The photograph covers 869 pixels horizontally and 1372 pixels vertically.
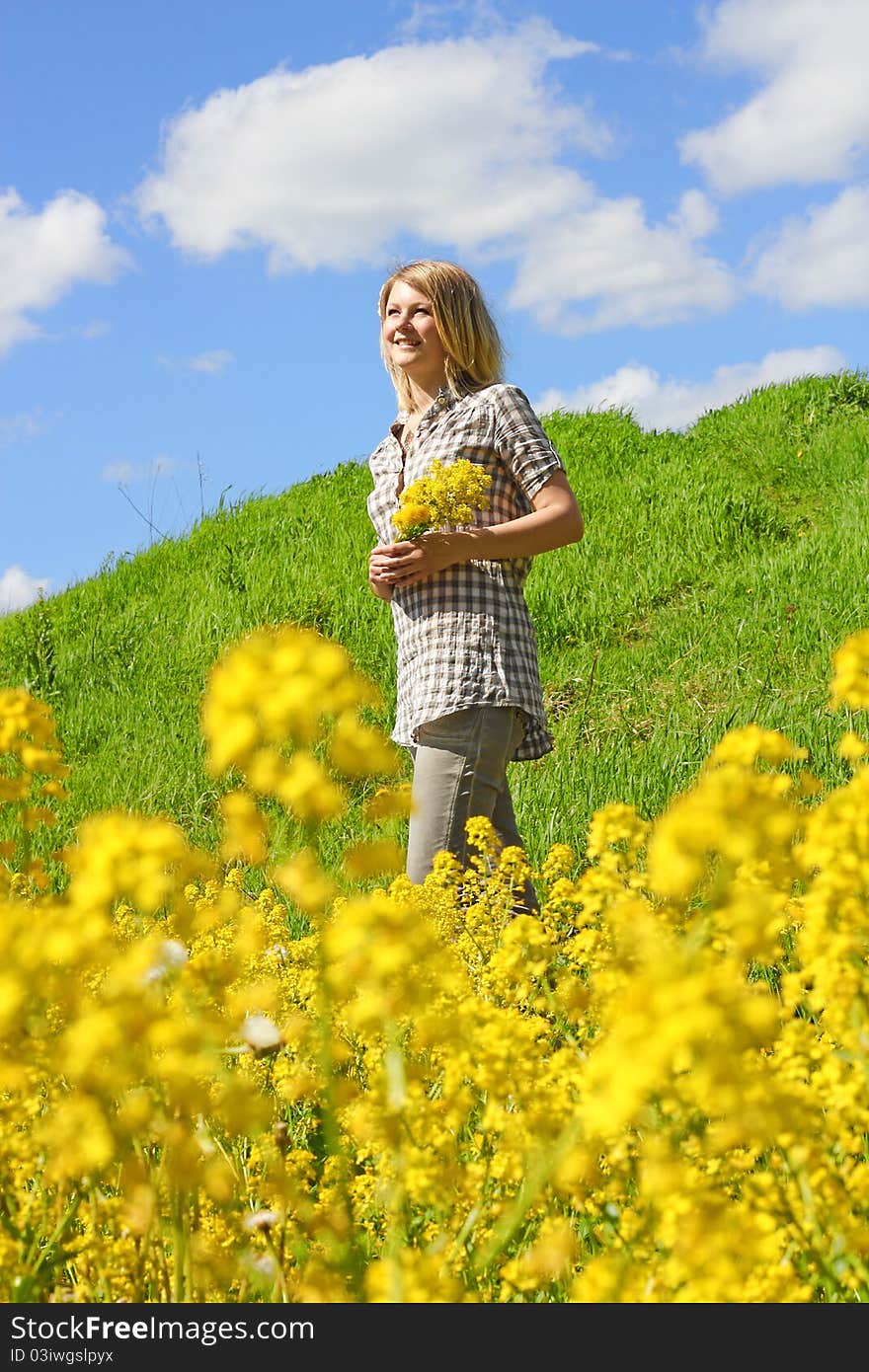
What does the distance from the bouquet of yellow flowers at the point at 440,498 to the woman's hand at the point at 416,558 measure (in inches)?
1.4

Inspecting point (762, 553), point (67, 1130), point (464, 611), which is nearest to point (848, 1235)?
point (67, 1130)

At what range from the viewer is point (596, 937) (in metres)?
2.10

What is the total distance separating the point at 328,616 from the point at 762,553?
128 inches

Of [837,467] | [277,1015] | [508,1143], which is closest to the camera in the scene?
[508,1143]

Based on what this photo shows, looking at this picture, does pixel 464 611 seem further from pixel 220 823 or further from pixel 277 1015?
pixel 220 823

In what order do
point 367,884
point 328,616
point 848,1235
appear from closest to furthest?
point 848,1235 < point 367,884 < point 328,616

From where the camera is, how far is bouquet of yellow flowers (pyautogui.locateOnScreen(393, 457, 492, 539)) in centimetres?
323

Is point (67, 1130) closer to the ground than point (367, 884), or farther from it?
closer to the ground

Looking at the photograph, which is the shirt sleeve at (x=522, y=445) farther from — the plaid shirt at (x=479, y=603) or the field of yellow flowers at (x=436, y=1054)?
the field of yellow flowers at (x=436, y=1054)

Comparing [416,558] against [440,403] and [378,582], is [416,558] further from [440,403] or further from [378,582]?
[440,403]

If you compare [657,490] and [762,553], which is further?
[657,490]

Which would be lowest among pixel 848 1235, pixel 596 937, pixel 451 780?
pixel 848 1235

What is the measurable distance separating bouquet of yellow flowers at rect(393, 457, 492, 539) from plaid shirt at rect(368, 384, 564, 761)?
228 mm

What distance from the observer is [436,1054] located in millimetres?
2197
